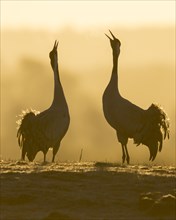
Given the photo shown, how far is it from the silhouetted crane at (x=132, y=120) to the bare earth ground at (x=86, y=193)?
182 inches

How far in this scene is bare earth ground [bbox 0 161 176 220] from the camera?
70.5 feet

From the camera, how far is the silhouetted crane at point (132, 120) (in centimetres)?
3073

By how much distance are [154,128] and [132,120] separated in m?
0.72

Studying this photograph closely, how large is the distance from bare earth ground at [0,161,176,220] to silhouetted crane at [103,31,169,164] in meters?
4.61

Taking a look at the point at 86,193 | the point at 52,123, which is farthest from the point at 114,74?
the point at 86,193

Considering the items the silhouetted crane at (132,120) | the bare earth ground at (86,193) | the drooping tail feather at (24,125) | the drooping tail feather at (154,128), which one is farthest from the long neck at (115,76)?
the bare earth ground at (86,193)

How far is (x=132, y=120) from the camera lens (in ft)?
101

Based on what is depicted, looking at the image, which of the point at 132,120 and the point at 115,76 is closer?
the point at 132,120

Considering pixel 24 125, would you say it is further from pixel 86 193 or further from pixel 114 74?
pixel 86 193

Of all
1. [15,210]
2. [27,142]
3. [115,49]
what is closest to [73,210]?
[15,210]

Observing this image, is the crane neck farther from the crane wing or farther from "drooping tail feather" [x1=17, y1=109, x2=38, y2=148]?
"drooping tail feather" [x1=17, y1=109, x2=38, y2=148]

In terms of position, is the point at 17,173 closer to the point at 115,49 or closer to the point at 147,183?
the point at 147,183

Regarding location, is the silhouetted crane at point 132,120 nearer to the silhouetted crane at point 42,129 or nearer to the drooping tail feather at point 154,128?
the drooping tail feather at point 154,128

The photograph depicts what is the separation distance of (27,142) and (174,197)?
10010 millimetres
